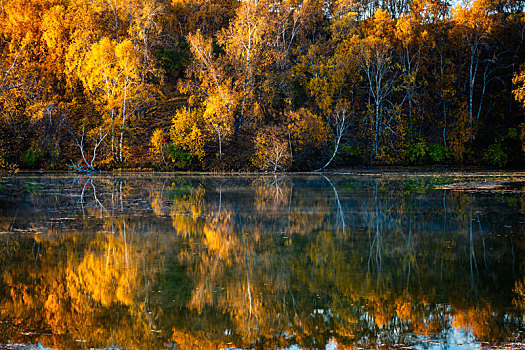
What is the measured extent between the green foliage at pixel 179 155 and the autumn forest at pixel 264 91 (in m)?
0.08

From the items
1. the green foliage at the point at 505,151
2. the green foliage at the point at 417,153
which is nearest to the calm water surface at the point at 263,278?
the green foliage at the point at 505,151

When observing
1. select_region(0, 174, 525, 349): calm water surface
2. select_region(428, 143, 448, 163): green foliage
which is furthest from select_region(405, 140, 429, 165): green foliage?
select_region(0, 174, 525, 349): calm water surface

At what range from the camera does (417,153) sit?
44156 mm

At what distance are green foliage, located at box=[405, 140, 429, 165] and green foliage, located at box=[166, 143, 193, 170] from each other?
16.7 meters

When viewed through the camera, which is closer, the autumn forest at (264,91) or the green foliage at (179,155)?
the autumn forest at (264,91)

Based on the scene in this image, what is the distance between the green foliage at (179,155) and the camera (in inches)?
1640

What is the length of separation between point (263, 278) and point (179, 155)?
33.8m

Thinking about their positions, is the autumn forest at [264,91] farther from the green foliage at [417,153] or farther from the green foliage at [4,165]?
the green foliage at [4,165]

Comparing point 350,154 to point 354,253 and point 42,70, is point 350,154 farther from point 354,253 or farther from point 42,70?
point 354,253

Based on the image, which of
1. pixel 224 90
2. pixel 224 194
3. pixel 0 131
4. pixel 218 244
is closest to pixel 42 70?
pixel 0 131

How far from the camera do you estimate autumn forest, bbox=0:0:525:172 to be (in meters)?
41.4

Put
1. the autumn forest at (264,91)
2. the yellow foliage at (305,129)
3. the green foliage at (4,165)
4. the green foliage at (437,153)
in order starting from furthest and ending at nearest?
the green foliage at (437,153)
the autumn forest at (264,91)
the yellow foliage at (305,129)
the green foliage at (4,165)

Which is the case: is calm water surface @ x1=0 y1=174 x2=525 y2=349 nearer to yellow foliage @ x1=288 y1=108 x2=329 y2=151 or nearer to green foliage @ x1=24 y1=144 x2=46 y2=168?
yellow foliage @ x1=288 y1=108 x2=329 y2=151

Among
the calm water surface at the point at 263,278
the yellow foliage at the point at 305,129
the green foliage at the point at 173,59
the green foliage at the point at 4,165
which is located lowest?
the calm water surface at the point at 263,278
